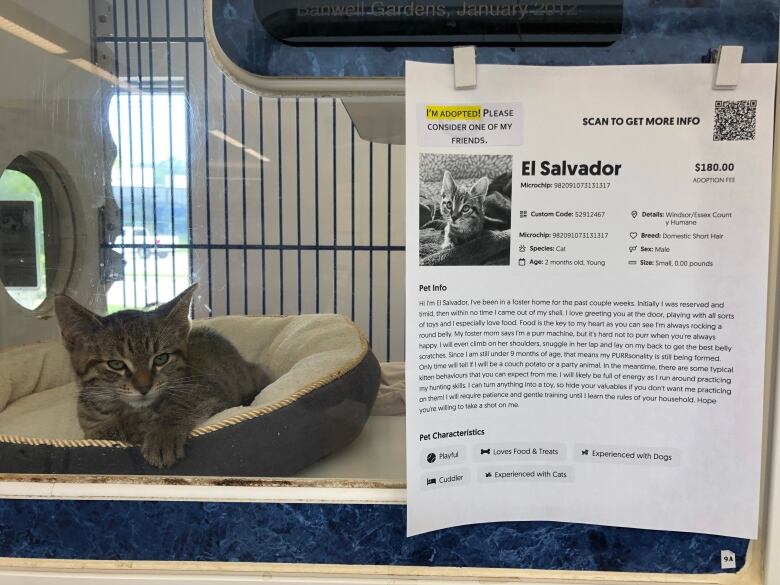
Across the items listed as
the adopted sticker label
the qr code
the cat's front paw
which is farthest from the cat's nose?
the qr code

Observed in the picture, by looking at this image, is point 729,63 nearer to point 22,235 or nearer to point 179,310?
point 179,310

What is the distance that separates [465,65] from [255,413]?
1.67ft

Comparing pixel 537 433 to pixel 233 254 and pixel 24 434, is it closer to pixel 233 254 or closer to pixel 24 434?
pixel 233 254

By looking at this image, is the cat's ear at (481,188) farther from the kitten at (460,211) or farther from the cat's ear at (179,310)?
the cat's ear at (179,310)

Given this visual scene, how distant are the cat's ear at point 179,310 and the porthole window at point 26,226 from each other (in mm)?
175

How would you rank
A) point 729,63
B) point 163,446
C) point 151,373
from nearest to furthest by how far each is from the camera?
point 729,63, point 163,446, point 151,373

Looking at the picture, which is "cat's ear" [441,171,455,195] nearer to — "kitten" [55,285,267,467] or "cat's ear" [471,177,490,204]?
"cat's ear" [471,177,490,204]

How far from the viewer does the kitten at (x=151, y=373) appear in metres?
0.85

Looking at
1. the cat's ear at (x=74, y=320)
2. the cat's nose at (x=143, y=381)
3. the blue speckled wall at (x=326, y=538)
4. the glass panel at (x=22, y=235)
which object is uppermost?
the glass panel at (x=22, y=235)

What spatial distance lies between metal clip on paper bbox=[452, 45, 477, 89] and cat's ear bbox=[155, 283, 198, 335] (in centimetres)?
42

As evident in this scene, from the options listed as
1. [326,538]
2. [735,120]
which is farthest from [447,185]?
[326,538]

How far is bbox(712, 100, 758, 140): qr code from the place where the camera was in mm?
706

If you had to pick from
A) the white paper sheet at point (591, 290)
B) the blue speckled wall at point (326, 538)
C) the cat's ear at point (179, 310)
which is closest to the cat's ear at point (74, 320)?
the cat's ear at point (179, 310)

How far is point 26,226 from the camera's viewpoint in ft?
2.86
